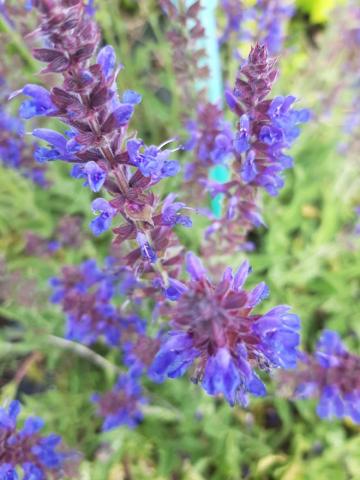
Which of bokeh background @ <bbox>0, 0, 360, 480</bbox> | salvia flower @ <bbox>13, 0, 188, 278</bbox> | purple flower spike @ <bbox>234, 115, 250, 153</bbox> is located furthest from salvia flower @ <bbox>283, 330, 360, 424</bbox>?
salvia flower @ <bbox>13, 0, 188, 278</bbox>

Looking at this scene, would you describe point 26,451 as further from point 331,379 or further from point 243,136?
point 243,136

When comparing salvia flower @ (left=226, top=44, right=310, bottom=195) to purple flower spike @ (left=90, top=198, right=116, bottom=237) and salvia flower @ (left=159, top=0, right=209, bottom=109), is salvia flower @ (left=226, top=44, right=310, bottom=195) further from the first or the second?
salvia flower @ (left=159, top=0, right=209, bottom=109)

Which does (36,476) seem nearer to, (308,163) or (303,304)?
(303,304)

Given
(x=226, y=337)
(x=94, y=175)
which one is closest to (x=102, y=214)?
(x=94, y=175)

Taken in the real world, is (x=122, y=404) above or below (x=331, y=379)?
below

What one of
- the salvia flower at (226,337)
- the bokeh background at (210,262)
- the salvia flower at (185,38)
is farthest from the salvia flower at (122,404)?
the salvia flower at (185,38)

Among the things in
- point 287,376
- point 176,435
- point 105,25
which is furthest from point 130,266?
point 105,25

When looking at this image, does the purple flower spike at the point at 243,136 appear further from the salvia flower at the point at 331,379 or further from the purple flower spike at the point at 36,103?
the salvia flower at the point at 331,379
